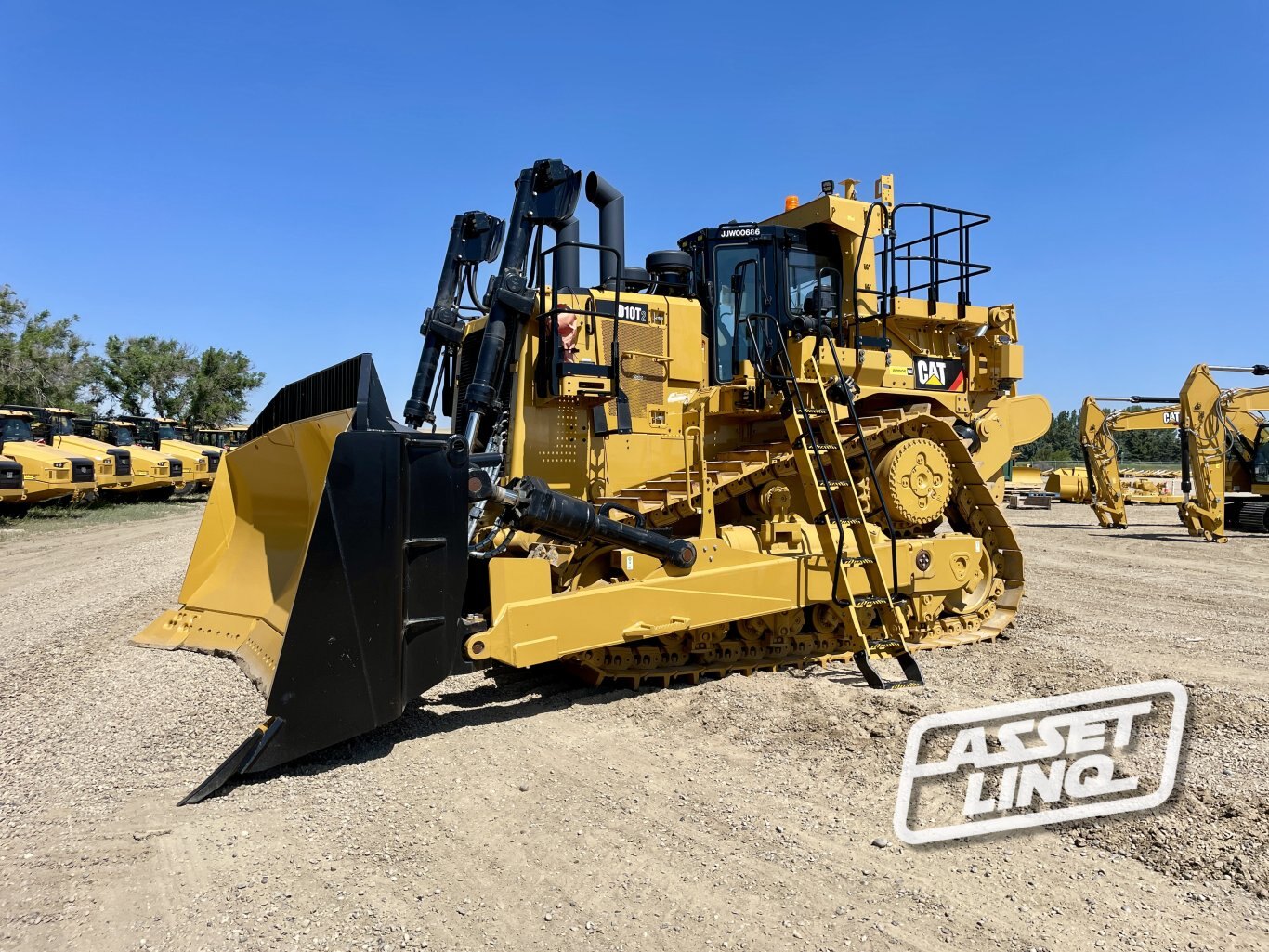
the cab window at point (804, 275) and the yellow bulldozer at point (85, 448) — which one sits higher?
the cab window at point (804, 275)

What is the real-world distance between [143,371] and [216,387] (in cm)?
369

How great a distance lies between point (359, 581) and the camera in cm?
402

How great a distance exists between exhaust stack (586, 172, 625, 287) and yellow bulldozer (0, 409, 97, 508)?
671 inches

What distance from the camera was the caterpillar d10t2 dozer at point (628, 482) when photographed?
4.13m

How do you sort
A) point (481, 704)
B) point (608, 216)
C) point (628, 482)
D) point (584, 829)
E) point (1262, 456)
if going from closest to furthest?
point (584, 829) → point (481, 704) → point (628, 482) → point (608, 216) → point (1262, 456)

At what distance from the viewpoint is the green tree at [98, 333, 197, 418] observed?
148ft

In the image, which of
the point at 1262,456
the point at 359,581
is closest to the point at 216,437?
the point at 359,581

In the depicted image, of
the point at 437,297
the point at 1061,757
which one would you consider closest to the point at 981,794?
the point at 1061,757

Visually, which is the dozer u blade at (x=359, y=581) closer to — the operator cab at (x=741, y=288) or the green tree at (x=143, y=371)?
the operator cab at (x=741, y=288)

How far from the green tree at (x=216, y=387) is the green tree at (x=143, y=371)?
2.00 feet

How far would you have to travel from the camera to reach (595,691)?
5.59 m

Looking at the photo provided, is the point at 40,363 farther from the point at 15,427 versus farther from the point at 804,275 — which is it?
the point at 804,275

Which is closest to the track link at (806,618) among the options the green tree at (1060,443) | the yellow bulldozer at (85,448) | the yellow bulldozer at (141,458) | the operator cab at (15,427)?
the yellow bulldozer at (85,448)

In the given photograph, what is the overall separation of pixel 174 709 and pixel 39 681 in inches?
58.7
